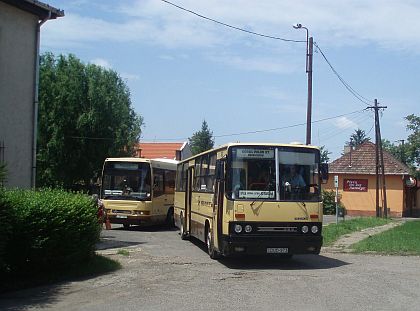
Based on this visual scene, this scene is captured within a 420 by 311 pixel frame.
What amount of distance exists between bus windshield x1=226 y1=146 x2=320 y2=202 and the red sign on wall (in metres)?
38.6

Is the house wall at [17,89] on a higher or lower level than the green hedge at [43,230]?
higher

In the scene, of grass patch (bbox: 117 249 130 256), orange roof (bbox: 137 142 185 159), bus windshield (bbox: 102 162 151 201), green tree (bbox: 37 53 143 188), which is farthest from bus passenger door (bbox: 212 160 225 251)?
orange roof (bbox: 137 142 185 159)

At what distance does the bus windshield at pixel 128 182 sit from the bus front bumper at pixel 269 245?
11.0 meters

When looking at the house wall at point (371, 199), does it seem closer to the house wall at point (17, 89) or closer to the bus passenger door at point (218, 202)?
the house wall at point (17, 89)

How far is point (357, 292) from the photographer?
406 inches

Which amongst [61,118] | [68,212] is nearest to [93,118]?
[61,118]

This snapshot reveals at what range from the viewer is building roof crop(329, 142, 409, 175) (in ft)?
167

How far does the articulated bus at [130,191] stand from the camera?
2369 cm

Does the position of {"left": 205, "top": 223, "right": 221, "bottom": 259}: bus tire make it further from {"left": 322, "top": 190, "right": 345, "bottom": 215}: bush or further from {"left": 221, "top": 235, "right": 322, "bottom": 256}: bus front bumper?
{"left": 322, "top": 190, "right": 345, "bottom": 215}: bush

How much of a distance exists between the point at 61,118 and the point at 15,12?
17226 millimetres

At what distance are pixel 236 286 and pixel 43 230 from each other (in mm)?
3717

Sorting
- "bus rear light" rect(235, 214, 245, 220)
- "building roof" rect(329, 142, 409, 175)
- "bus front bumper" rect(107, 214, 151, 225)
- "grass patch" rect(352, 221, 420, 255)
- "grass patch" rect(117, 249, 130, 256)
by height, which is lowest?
"grass patch" rect(352, 221, 420, 255)

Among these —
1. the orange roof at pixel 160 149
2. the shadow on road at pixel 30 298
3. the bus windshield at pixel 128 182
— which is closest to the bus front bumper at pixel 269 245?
the shadow on road at pixel 30 298

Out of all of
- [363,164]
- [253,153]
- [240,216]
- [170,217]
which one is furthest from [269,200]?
[363,164]
